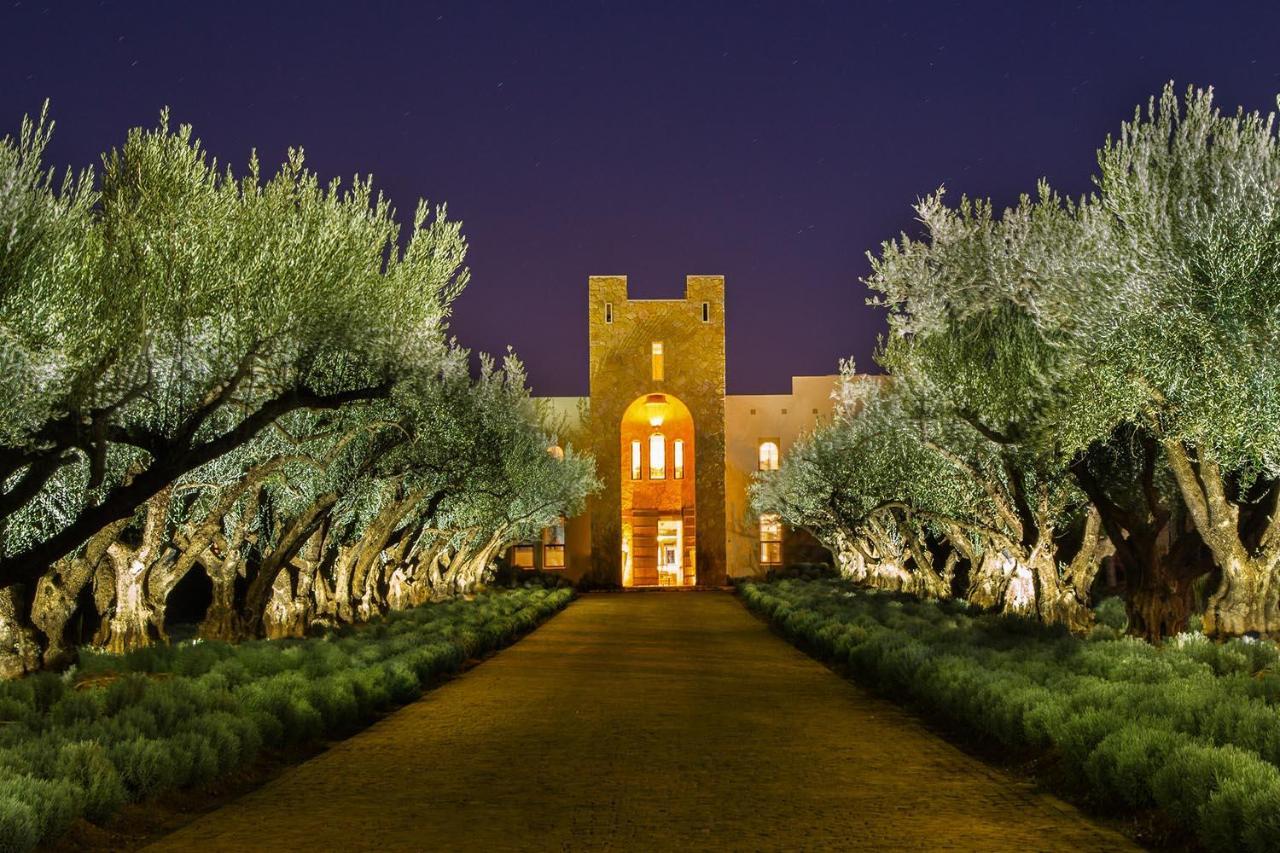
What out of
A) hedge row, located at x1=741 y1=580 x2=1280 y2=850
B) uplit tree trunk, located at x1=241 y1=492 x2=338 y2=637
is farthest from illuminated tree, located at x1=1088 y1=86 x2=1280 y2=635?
uplit tree trunk, located at x1=241 y1=492 x2=338 y2=637

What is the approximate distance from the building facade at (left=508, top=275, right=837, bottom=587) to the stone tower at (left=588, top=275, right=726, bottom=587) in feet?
0.17

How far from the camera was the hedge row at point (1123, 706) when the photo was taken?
6.84 metres

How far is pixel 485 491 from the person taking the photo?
26.4 meters

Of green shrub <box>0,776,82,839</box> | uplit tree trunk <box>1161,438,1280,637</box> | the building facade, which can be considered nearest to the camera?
green shrub <box>0,776,82,839</box>

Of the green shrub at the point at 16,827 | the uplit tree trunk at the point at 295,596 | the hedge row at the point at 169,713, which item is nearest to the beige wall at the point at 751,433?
the uplit tree trunk at the point at 295,596

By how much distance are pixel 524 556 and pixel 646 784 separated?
53547 mm

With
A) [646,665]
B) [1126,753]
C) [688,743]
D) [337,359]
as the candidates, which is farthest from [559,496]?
[1126,753]

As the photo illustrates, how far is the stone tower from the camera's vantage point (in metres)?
59.1

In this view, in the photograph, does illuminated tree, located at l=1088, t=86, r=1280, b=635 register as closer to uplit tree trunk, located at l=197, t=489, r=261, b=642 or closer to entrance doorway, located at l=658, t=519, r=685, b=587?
uplit tree trunk, located at l=197, t=489, r=261, b=642

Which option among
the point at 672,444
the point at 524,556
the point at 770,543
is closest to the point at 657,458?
the point at 672,444

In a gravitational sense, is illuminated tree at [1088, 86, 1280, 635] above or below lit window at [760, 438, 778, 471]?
Answer: below

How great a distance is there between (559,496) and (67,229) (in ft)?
109

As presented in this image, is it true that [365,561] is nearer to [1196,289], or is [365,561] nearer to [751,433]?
[1196,289]

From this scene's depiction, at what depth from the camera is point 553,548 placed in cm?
6116
